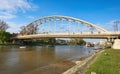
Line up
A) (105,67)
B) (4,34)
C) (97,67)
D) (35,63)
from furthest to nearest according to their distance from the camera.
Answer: (4,34) < (35,63) < (105,67) < (97,67)

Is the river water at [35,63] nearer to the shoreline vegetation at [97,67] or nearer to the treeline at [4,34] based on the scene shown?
the shoreline vegetation at [97,67]

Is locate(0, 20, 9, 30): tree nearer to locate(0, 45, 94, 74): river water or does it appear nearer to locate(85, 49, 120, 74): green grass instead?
locate(0, 45, 94, 74): river water

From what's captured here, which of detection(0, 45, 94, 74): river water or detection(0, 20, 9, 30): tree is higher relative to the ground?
detection(0, 20, 9, 30): tree

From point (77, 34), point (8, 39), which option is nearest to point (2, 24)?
point (8, 39)

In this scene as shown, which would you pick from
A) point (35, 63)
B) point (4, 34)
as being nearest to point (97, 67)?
point (35, 63)

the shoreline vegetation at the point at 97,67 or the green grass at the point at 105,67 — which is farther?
the shoreline vegetation at the point at 97,67

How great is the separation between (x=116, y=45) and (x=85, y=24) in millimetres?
29611

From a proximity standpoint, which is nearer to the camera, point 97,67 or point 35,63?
point 97,67

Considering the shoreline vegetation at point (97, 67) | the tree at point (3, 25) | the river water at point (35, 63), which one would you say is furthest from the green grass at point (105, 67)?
the tree at point (3, 25)

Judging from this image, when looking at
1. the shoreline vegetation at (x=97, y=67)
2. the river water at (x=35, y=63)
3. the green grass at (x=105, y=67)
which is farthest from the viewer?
the river water at (x=35, y=63)

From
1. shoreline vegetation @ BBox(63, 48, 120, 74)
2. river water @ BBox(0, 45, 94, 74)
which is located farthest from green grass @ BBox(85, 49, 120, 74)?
river water @ BBox(0, 45, 94, 74)

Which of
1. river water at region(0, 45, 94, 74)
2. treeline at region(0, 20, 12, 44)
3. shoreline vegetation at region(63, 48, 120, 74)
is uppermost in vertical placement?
treeline at region(0, 20, 12, 44)

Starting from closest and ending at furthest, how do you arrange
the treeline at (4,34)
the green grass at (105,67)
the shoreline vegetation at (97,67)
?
the green grass at (105,67) < the shoreline vegetation at (97,67) < the treeline at (4,34)

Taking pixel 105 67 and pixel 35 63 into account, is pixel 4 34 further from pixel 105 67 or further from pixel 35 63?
pixel 105 67
